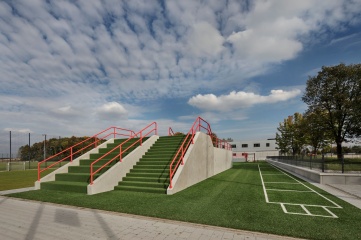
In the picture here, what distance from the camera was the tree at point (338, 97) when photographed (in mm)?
23625

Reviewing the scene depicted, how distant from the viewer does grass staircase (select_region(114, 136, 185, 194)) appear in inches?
375

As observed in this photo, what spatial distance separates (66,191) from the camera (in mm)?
9742

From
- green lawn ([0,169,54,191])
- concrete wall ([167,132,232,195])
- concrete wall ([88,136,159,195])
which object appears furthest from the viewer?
green lawn ([0,169,54,191])

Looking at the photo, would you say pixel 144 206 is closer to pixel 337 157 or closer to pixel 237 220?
pixel 237 220

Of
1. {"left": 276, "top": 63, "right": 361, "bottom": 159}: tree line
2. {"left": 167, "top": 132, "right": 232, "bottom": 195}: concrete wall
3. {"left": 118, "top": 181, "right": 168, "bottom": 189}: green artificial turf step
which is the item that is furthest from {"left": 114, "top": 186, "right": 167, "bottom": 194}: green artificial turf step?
{"left": 276, "top": 63, "right": 361, "bottom": 159}: tree line

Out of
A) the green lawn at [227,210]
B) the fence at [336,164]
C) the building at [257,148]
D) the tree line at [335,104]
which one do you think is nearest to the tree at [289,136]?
the building at [257,148]

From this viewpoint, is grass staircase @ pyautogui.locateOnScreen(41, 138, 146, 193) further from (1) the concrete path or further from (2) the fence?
(2) the fence

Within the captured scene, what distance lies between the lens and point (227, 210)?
6.59 metres

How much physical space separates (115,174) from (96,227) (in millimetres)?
5194

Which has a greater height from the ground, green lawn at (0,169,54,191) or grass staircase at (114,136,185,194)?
grass staircase at (114,136,185,194)

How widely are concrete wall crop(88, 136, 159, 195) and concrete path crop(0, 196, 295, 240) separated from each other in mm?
2522

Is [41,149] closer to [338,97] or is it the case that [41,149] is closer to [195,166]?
[195,166]

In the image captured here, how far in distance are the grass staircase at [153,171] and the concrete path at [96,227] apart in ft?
10.4

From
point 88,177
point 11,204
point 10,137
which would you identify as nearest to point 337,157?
point 88,177
